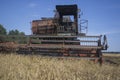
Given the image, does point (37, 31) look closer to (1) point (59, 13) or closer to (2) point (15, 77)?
(1) point (59, 13)

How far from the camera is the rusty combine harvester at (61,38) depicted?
938 centimetres

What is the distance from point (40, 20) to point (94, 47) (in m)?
6.70

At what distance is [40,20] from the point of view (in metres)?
15.2

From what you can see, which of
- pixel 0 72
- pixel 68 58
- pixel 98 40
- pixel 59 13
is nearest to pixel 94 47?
pixel 98 40

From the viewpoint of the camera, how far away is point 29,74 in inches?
178

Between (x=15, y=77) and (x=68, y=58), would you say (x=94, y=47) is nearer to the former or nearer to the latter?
(x=68, y=58)

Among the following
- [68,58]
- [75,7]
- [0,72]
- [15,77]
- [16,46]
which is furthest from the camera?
[75,7]

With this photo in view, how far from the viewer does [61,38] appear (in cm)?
1248

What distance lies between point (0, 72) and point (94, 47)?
16.6 ft

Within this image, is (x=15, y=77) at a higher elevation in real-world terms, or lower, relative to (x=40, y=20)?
lower

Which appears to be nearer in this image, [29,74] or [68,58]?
[29,74]

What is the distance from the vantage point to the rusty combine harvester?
30.8 ft

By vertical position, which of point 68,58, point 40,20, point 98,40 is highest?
point 40,20

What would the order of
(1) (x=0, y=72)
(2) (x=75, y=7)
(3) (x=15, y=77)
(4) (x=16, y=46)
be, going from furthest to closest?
1. (2) (x=75, y=7)
2. (4) (x=16, y=46)
3. (1) (x=0, y=72)
4. (3) (x=15, y=77)
